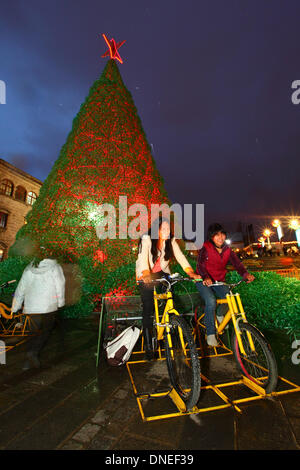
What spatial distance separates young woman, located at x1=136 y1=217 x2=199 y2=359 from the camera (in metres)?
3.58

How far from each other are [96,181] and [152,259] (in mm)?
4221

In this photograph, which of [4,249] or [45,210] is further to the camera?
[4,249]

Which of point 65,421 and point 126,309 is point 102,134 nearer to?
point 126,309

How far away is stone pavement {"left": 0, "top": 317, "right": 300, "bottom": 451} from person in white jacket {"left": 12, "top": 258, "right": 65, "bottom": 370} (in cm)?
50

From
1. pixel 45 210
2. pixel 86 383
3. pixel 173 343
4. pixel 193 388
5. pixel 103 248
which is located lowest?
pixel 86 383

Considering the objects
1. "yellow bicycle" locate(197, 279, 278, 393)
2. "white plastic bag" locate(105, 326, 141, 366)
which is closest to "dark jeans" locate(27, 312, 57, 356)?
"white plastic bag" locate(105, 326, 141, 366)

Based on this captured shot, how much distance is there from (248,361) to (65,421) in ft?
7.38

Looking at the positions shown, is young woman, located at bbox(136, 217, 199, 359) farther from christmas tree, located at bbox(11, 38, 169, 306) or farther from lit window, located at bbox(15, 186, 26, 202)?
lit window, located at bbox(15, 186, 26, 202)

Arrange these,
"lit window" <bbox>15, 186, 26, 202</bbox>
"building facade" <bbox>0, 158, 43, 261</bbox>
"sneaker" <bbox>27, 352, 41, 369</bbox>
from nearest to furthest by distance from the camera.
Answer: "sneaker" <bbox>27, 352, 41, 369</bbox>
"building facade" <bbox>0, 158, 43, 261</bbox>
"lit window" <bbox>15, 186, 26, 202</bbox>

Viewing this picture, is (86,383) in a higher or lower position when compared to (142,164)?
lower

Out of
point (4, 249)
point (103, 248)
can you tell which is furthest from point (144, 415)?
point (4, 249)

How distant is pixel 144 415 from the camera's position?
7.51ft

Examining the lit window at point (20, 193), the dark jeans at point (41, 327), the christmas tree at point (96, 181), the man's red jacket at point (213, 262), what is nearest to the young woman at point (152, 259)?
the man's red jacket at point (213, 262)

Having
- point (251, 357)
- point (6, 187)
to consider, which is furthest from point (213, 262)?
point (6, 187)
